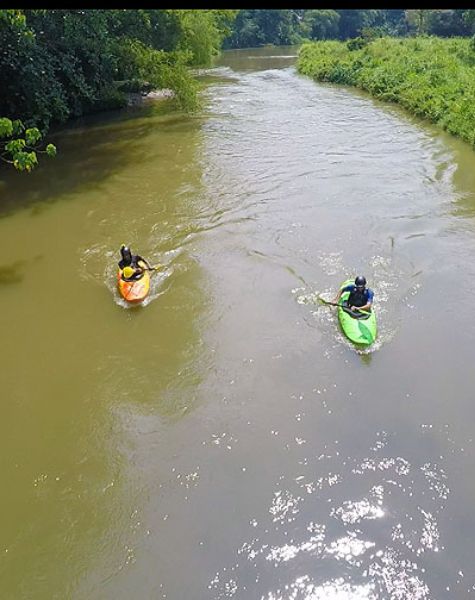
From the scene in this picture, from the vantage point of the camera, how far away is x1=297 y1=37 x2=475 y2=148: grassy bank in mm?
21359

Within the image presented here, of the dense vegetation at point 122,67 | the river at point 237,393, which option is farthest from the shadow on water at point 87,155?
the dense vegetation at point 122,67

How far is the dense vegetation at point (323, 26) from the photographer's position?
51466mm

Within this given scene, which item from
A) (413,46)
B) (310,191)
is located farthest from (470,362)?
(413,46)

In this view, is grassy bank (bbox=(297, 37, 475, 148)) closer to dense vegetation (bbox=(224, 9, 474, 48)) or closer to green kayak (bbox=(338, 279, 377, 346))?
green kayak (bbox=(338, 279, 377, 346))

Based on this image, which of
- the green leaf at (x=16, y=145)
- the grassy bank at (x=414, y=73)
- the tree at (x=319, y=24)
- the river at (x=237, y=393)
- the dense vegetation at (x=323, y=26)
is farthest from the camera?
the tree at (x=319, y=24)

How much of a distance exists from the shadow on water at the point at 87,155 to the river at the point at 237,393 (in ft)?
0.69

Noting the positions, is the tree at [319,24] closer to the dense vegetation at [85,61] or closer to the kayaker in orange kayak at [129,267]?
the dense vegetation at [85,61]

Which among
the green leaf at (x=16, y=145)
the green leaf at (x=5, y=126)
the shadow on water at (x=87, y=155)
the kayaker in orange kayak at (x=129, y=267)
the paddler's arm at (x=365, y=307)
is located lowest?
the paddler's arm at (x=365, y=307)

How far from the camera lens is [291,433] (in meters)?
7.71

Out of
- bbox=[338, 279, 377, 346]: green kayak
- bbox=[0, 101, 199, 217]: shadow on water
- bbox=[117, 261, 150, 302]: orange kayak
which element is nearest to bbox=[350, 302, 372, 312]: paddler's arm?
bbox=[338, 279, 377, 346]: green kayak

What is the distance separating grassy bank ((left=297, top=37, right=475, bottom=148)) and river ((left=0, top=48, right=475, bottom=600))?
5.94m

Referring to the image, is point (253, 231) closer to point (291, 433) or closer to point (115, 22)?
point (291, 433)

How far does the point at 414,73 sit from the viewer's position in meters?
26.8

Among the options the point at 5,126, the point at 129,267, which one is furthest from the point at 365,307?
the point at 5,126
